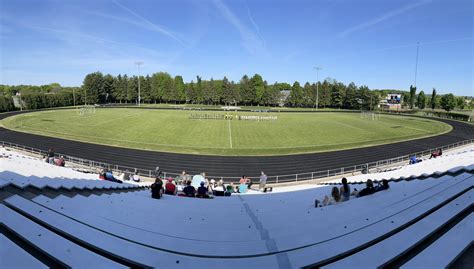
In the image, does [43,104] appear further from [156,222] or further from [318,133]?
[156,222]

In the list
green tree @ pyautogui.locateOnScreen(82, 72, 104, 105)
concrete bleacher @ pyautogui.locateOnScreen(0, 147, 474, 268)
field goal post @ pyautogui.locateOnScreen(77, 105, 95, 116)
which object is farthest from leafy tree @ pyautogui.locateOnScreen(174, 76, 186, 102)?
concrete bleacher @ pyautogui.locateOnScreen(0, 147, 474, 268)

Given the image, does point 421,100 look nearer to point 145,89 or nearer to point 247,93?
point 247,93

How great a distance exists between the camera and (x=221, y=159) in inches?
1249

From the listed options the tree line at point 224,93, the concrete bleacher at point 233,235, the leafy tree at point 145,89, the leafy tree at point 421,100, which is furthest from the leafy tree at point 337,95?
the concrete bleacher at point 233,235

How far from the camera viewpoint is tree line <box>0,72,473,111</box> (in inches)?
4606

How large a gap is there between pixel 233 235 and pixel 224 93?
12721 centimetres

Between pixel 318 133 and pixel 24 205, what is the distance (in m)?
48.2

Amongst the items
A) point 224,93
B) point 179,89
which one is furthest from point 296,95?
point 179,89

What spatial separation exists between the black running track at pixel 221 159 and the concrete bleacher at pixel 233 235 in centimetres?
2025

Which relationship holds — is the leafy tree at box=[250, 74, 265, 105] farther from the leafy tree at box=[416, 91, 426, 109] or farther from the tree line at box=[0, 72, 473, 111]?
the leafy tree at box=[416, 91, 426, 109]

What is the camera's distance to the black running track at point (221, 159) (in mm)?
28219

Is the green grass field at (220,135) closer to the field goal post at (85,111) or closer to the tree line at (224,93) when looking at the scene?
the field goal post at (85,111)

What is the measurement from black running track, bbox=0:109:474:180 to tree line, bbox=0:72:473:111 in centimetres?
8064

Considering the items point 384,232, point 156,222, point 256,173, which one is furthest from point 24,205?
point 256,173
